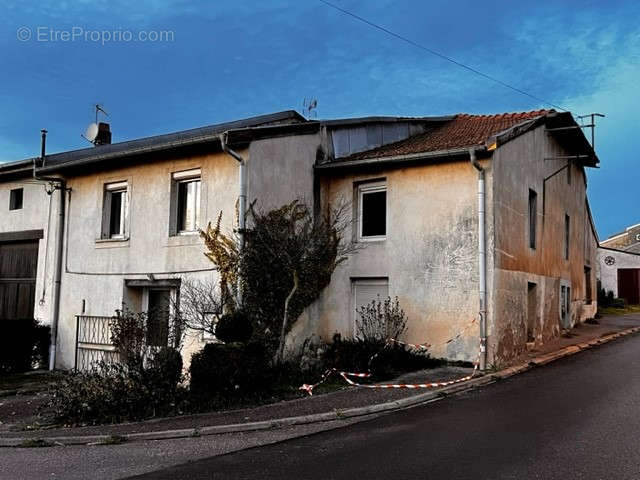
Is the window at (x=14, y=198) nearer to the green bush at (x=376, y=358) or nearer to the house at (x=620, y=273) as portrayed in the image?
the green bush at (x=376, y=358)

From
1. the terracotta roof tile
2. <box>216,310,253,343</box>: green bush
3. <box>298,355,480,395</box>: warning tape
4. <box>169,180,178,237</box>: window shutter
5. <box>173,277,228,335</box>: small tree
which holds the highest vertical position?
the terracotta roof tile

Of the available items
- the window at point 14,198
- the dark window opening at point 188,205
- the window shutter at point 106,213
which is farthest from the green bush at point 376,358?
the window at point 14,198

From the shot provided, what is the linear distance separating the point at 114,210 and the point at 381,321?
6811 millimetres

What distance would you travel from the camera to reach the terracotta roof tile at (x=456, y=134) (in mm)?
13796

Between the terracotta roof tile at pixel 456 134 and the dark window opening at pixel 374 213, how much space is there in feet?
2.93

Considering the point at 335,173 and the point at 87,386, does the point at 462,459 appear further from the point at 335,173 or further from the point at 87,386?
the point at 335,173

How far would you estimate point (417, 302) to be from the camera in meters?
13.5

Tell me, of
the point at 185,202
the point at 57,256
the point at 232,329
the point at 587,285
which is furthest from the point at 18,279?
the point at 587,285

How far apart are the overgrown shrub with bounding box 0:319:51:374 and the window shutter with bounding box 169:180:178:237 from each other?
4.34 metres

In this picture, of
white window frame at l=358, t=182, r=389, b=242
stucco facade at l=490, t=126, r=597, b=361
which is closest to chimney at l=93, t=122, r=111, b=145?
white window frame at l=358, t=182, r=389, b=242

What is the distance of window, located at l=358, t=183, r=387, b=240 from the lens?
1438 centimetres

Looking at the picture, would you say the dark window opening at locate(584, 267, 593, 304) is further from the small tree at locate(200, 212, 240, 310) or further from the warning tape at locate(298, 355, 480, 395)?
the small tree at locate(200, 212, 240, 310)

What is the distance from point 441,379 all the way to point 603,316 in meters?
18.1

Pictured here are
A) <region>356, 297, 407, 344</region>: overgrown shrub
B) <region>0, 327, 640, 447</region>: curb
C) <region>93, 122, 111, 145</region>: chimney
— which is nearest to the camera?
<region>0, 327, 640, 447</region>: curb
